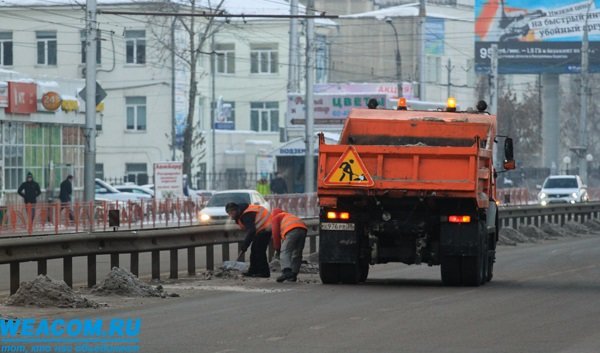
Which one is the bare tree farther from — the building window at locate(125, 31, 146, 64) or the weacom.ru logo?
the weacom.ru logo

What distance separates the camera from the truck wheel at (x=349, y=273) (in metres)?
20.8

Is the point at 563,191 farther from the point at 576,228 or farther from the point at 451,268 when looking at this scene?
the point at 451,268

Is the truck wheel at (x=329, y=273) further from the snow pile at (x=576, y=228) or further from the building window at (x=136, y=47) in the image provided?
the building window at (x=136, y=47)

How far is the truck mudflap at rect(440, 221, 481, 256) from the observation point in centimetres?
2036

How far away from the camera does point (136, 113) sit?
2975 inches

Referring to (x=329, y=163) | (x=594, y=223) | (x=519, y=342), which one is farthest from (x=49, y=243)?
(x=594, y=223)

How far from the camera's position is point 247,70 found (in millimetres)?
86812

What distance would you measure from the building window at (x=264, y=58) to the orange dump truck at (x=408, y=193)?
213ft

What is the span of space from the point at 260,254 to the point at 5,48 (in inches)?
2127

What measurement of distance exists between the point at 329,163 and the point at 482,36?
193ft

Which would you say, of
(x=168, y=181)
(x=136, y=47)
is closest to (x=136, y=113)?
(x=136, y=47)

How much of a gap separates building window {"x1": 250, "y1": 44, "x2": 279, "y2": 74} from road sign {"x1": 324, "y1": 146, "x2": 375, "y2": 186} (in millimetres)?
66672

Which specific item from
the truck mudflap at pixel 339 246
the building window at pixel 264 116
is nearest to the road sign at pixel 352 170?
the truck mudflap at pixel 339 246

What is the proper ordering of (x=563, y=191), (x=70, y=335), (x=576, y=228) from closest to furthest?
(x=70, y=335) < (x=576, y=228) < (x=563, y=191)
